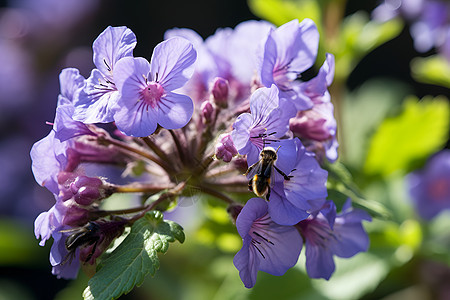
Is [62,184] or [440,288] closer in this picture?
[62,184]

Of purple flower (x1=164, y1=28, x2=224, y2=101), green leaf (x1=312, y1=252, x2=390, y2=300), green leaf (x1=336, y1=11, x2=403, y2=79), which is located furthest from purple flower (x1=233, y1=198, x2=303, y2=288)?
green leaf (x1=336, y1=11, x2=403, y2=79)

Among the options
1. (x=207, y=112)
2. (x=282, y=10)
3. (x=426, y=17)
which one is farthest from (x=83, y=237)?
(x=426, y=17)

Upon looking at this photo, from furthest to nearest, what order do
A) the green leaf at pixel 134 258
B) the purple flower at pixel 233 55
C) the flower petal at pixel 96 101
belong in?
1. the purple flower at pixel 233 55
2. the flower petal at pixel 96 101
3. the green leaf at pixel 134 258

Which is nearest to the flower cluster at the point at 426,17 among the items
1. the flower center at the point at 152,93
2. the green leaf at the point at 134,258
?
the flower center at the point at 152,93

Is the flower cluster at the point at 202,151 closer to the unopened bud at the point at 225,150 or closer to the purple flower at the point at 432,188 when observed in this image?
the unopened bud at the point at 225,150

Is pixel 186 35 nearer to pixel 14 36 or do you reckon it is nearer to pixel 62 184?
pixel 62 184

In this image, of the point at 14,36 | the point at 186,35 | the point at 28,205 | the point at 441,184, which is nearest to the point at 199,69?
the point at 186,35

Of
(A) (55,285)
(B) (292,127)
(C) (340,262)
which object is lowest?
(A) (55,285)
